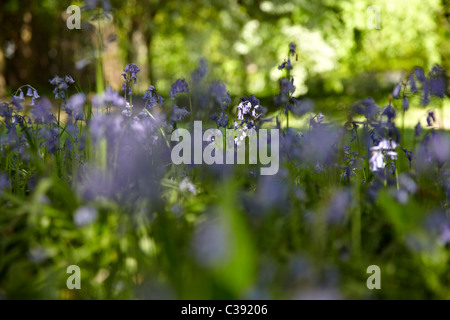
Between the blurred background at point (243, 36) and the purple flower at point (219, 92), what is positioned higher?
the blurred background at point (243, 36)

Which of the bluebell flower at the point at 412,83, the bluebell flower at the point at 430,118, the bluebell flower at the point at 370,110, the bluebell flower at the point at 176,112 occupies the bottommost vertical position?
the bluebell flower at the point at 430,118

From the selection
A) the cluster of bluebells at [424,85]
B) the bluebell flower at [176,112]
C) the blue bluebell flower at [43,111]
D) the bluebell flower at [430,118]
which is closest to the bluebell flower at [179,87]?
the bluebell flower at [176,112]

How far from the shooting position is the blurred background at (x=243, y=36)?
1139cm

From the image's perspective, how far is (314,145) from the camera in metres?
2.11

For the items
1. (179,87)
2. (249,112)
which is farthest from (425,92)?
(179,87)

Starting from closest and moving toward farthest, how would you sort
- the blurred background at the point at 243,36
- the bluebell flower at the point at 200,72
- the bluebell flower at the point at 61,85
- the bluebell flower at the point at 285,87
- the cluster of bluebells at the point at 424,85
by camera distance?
the cluster of bluebells at the point at 424,85 → the bluebell flower at the point at 285,87 → the bluebell flower at the point at 200,72 → the bluebell flower at the point at 61,85 → the blurred background at the point at 243,36

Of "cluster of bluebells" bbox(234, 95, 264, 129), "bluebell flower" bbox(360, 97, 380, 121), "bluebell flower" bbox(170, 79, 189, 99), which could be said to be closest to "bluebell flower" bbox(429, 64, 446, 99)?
"bluebell flower" bbox(360, 97, 380, 121)

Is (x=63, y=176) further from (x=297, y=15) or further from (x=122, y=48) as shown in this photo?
(x=122, y=48)

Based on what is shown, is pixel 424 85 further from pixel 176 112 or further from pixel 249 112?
pixel 176 112

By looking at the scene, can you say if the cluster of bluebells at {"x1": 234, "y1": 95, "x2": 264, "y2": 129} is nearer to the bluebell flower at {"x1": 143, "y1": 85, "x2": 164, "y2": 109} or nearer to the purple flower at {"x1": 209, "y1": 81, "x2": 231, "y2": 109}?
the purple flower at {"x1": 209, "y1": 81, "x2": 231, "y2": 109}

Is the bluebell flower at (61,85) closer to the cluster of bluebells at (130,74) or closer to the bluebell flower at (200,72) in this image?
the cluster of bluebells at (130,74)

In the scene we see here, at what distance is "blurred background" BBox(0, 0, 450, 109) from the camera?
37.4 feet

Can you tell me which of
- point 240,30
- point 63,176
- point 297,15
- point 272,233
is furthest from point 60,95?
point 240,30
